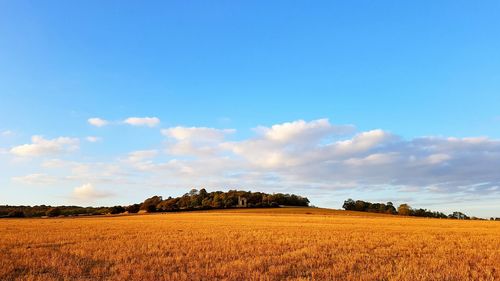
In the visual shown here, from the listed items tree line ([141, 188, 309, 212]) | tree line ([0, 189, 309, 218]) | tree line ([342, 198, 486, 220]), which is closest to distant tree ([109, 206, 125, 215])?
tree line ([0, 189, 309, 218])

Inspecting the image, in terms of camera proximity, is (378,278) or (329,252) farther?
(329,252)

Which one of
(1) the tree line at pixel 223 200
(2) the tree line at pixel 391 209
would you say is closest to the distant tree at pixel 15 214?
(1) the tree line at pixel 223 200

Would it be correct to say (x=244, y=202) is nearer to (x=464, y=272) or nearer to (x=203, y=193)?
(x=203, y=193)

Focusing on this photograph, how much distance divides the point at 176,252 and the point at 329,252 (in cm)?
627

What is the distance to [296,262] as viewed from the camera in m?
15.2

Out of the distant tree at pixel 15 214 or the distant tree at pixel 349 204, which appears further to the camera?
the distant tree at pixel 349 204

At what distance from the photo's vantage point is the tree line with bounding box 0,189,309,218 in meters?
125

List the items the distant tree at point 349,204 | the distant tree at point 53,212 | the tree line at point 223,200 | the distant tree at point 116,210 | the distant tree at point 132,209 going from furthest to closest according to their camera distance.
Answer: the distant tree at point 349,204 < the tree line at point 223,200 < the distant tree at point 132,209 < the distant tree at point 116,210 < the distant tree at point 53,212

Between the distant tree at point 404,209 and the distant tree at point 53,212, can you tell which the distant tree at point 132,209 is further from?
the distant tree at point 404,209

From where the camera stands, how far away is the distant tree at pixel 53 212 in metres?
120

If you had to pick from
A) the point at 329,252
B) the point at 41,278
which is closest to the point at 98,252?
the point at 41,278

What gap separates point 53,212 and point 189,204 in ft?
146

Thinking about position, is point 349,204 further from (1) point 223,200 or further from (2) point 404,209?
(1) point 223,200

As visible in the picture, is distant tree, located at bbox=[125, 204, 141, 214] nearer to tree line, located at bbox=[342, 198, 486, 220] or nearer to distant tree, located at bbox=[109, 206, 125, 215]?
distant tree, located at bbox=[109, 206, 125, 215]
